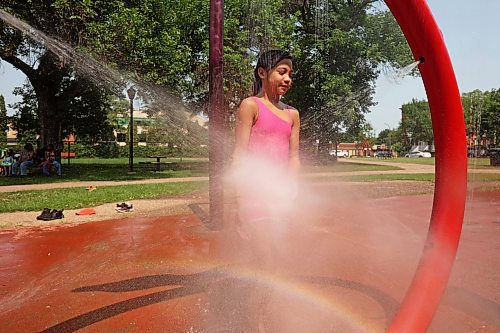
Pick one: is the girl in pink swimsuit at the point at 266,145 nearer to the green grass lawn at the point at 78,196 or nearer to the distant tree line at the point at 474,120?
the green grass lawn at the point at 78,196

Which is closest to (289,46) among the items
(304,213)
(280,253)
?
(304,213)

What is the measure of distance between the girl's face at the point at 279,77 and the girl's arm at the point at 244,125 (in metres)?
0.19

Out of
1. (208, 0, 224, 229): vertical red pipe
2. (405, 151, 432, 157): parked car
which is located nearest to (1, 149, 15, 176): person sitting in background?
(208, 0, 224, 229): vertical red pipe

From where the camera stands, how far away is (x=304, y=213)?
10.1 metres

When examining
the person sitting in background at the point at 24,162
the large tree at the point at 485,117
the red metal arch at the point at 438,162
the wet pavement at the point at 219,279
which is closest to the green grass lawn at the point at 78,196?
the wet pavement at the point at 219,279

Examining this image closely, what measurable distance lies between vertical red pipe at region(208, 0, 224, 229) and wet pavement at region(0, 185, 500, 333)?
1.73 ft

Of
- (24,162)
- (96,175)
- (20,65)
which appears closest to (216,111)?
(24,162)

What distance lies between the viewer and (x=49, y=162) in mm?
21000

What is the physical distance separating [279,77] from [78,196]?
1072 centimetres

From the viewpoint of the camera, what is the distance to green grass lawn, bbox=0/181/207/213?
1077 cm

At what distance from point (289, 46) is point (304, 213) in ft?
52.4

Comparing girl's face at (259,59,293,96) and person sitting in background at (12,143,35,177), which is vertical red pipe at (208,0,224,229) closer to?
girl's face at (259,59,293,96)

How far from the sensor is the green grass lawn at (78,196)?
35.3ft

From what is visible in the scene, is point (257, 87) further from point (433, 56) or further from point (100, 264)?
point (100, 264)
